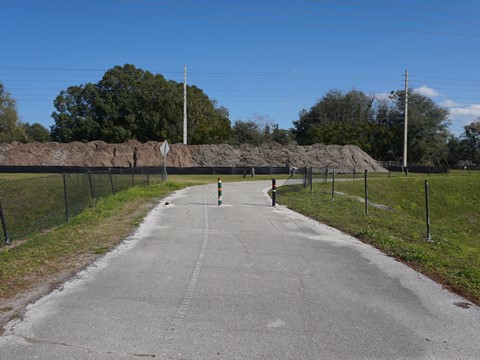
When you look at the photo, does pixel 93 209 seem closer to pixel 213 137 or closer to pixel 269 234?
pixel 269 234

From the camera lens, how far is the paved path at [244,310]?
14.0 feet

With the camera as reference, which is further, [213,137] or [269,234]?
[213,137]

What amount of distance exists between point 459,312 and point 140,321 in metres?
3.92

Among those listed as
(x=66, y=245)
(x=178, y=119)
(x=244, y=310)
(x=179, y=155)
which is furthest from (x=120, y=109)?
(x=244, y=310)

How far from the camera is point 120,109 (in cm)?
7019

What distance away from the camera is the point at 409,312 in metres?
5.45

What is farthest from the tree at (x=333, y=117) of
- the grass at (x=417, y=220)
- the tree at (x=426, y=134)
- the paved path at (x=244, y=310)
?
the paved path at (x=244, y=310)

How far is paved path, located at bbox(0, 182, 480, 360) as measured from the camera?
426cm

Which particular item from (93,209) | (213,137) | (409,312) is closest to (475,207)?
(93,209)

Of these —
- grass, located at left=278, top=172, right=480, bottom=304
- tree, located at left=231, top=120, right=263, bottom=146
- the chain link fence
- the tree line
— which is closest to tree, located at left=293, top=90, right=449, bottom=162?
the tree line

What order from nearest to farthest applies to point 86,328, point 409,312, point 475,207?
point 86,328 < point 409,312 < point 475,207

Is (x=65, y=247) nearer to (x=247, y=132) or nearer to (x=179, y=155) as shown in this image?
(x=179, y=155)

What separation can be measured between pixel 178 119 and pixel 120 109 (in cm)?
932

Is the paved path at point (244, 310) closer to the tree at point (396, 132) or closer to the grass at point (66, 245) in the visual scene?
the grass at point (66, 245)
